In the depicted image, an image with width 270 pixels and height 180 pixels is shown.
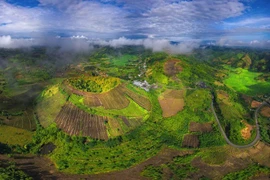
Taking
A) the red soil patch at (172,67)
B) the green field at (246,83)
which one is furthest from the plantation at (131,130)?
the green field at (246,83)

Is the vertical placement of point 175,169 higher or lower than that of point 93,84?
lower

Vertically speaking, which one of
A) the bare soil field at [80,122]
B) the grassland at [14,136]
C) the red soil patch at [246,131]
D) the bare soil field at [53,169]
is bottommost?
the bare soil field at [53,169]

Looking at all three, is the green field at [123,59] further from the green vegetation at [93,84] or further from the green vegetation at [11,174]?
the green vegetation at [11,174]

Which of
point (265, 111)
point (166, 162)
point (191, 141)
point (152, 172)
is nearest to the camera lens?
point (152, 172)

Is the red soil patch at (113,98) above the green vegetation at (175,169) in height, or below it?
above

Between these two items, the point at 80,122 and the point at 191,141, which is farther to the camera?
the point at 80,122

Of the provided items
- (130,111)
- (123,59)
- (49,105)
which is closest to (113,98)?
(130,111)

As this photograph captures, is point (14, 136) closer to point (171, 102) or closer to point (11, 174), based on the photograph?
point (11, 174)
